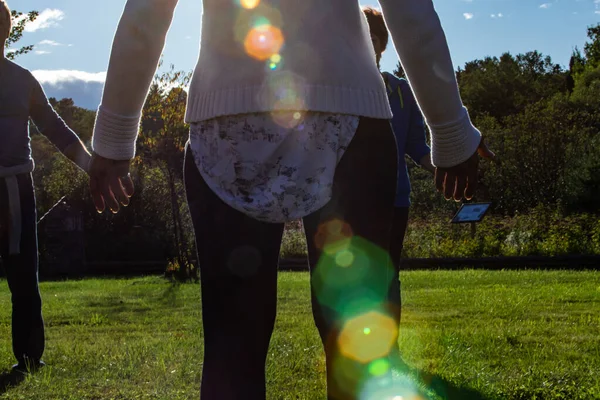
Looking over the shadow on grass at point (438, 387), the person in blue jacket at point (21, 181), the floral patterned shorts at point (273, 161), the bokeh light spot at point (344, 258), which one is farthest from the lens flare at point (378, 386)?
the person in blue jacket at point (21, 181)

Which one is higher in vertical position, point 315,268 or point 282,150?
point 282,150

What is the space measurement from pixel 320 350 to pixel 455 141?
3129 mm

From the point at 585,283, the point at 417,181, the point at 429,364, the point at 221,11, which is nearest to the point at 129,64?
the point at 221,11

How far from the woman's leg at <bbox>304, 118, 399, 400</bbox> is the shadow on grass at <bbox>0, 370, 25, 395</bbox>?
9.18ft

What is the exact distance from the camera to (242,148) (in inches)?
71.2

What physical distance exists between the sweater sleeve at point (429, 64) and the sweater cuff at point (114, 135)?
67cm

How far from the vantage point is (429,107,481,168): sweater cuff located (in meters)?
2.06

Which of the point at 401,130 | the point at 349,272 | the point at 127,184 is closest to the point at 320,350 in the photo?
the point at 401,130

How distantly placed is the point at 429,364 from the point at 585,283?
7582 mm

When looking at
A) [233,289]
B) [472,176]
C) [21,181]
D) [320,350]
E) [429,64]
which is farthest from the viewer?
[320,350]

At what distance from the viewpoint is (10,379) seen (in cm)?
446

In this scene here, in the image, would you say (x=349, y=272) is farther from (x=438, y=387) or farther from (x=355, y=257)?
(x=438, y=387)

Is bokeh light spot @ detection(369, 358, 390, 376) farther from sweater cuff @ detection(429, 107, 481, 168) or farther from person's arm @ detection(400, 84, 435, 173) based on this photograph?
person's arm @ detection(400, 84, 435, 173)

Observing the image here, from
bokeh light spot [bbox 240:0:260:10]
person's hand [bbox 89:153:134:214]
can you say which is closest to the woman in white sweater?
bokeh light spot [bbox 240:0:260:10]
